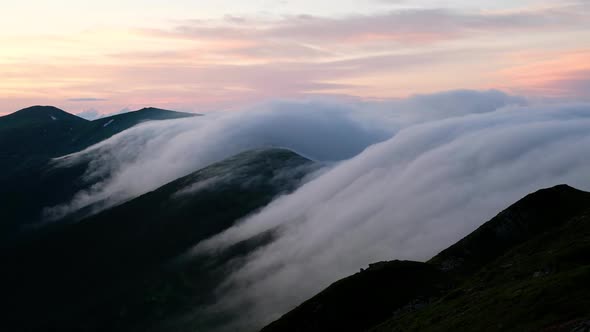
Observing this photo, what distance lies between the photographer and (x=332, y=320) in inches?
6388

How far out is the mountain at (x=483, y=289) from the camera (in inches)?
3477

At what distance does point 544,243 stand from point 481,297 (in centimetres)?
5648

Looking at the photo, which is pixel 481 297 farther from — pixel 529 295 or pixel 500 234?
pixel 500 234

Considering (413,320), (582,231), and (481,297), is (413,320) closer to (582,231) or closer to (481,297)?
(481,297)

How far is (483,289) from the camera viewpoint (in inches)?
4904

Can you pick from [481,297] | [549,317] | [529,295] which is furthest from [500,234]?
[549,317]

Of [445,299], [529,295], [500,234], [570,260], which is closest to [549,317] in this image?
[529,295]

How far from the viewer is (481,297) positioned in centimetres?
11244

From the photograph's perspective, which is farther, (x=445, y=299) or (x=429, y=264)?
(x=429, y=264)

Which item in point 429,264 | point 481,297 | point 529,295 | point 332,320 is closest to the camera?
point 529,295

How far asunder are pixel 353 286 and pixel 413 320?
47.7 m

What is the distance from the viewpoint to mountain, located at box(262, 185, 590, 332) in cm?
8831

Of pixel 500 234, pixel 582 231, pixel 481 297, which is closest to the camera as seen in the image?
pixel 481 297

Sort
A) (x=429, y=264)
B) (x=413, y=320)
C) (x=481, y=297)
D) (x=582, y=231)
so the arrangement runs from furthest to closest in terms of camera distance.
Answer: (x=429, y=264) → (x=582, y=231) → (x=413, y=320) → (x=481, y=297)
